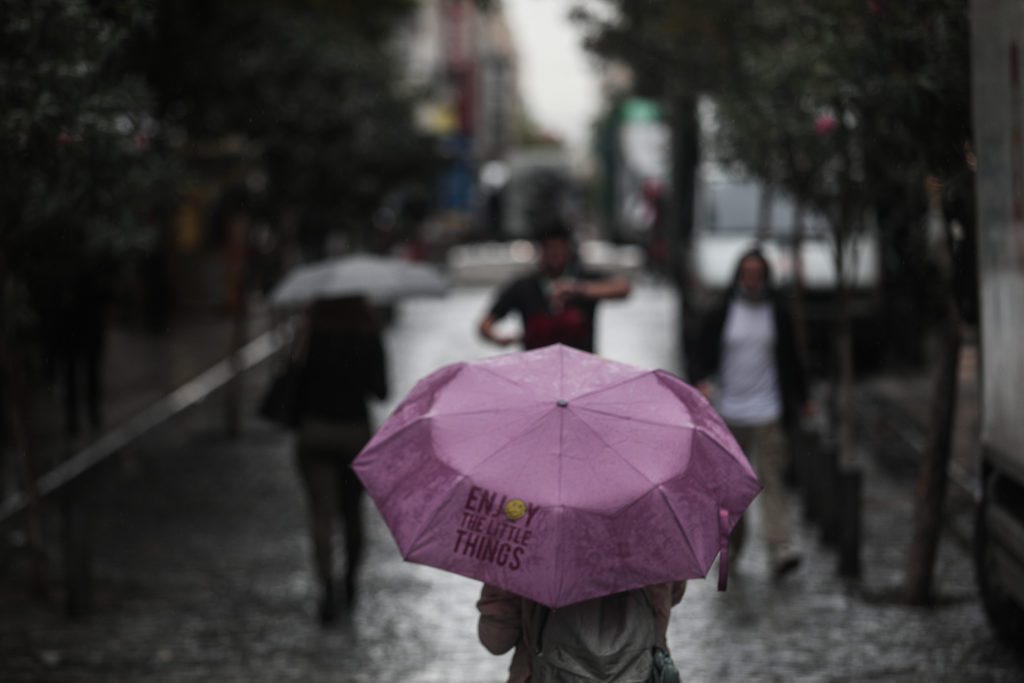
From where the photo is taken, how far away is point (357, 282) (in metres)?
9.53

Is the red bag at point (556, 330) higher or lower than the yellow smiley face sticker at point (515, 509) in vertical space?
higher

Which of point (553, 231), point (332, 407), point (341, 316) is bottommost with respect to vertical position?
point (332, 407)

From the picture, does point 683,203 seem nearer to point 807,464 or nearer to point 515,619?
point 807,464

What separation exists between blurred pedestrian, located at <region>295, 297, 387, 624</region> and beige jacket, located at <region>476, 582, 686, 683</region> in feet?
14.2

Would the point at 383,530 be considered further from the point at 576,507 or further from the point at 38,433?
the point at 576,507

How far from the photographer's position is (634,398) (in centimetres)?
462

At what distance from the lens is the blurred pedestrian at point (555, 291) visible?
890 cm

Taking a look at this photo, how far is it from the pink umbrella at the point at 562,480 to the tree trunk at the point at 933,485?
16.5 ft

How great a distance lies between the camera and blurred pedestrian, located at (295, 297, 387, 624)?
9.23 metres

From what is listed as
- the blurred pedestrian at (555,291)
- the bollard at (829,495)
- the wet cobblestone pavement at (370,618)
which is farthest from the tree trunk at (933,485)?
the blurred pedestrian at (555,291)

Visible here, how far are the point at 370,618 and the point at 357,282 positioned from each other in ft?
5.55

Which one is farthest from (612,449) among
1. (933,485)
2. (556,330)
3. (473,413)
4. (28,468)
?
(28,468)

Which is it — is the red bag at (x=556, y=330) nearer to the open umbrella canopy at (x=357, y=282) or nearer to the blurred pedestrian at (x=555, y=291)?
the blurred pedestrian at (x=555, y=291)

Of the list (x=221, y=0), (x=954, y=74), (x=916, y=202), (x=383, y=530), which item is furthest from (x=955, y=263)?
(x=221, y=0)
